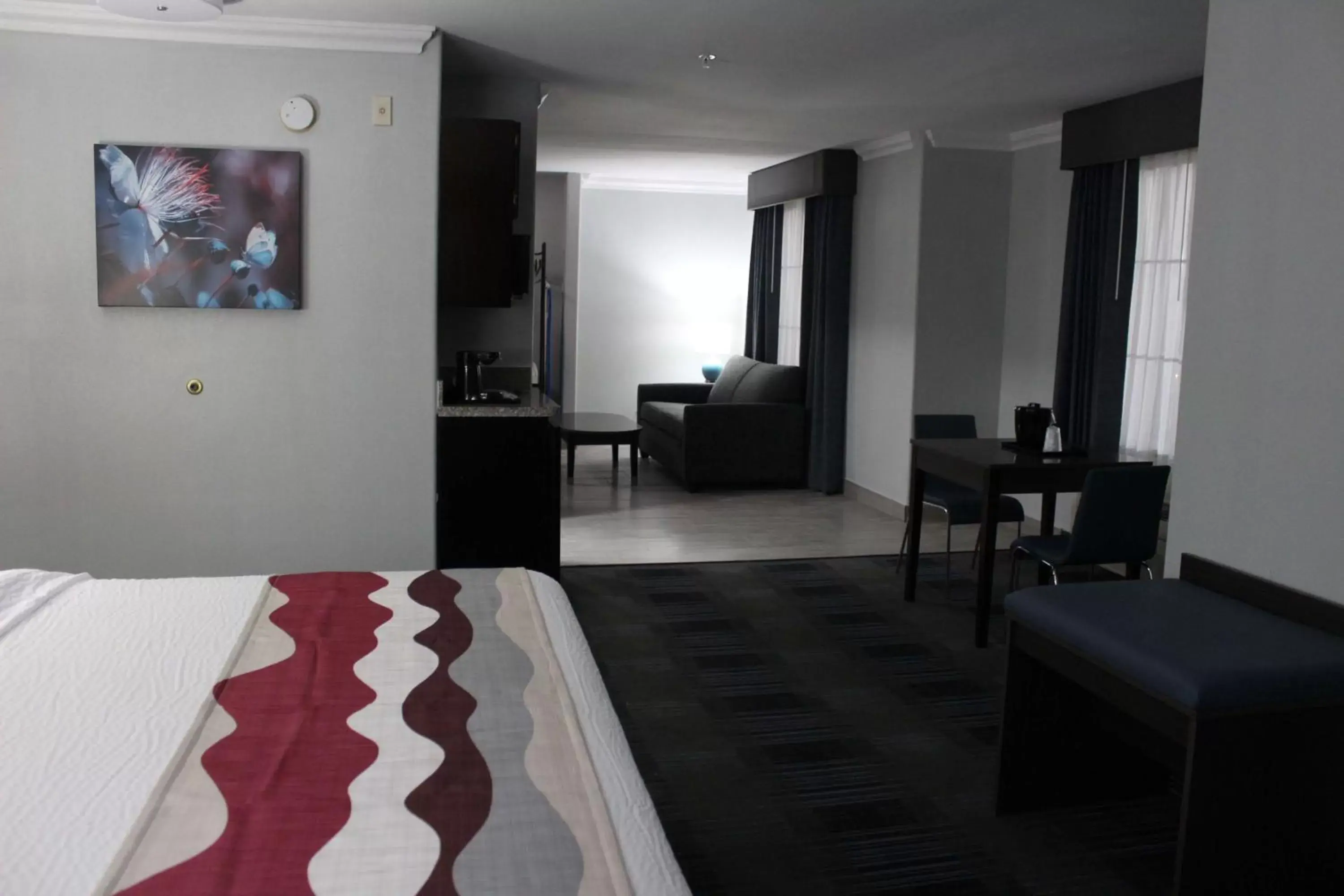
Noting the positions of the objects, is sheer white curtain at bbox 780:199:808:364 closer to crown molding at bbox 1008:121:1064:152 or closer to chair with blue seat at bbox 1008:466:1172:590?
crown molding at bbox 1008:121:1064:152

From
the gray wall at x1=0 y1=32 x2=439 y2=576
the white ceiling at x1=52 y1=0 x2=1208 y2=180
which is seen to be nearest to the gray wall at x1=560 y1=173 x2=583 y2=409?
the white ceiling at x1=52 y1=0 x2=1208 y2=180

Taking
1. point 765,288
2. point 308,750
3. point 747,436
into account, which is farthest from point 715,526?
point 308,750

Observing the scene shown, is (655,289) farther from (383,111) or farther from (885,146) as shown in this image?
(383,111)

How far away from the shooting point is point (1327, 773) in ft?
7.64

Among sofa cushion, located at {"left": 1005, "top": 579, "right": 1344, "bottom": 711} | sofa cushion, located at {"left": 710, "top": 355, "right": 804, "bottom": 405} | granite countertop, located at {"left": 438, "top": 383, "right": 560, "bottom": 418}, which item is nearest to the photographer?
sofa cushion, located at {"left": 1005, "top": 579, "right": 1344, "bottom": 711}

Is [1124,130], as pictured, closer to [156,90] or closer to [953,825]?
[953,825]

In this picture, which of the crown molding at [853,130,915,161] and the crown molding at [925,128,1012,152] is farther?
the crown molding at [853,130,915,161]

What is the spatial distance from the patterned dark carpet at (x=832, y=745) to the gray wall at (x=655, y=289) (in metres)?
5.03

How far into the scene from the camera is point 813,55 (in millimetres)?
4570

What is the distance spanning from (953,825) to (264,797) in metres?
1.90

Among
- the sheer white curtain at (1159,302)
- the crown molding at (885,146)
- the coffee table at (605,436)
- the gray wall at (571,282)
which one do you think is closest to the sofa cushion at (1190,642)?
the sheer white curtain at (1159,302)

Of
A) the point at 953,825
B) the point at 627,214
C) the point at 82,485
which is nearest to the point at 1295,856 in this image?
the point at 953,825

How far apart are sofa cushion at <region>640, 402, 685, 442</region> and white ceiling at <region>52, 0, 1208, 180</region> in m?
2.05

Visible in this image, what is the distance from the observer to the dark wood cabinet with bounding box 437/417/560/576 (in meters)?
4.59
